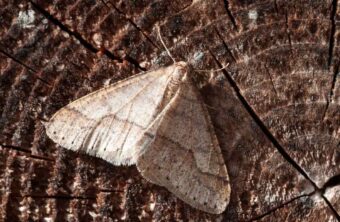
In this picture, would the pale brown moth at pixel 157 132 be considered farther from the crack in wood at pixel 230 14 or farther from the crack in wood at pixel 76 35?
the crack in wood at pixel 230 14

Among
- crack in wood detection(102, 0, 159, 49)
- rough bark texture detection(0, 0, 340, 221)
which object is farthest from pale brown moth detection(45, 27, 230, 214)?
crack in wood detection(102, 0, 159, 49)

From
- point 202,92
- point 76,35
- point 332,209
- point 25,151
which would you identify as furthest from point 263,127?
point 25,151

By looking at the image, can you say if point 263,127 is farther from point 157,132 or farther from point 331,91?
point 157,132

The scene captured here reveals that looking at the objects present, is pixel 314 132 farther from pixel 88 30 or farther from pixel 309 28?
pixel 88 30

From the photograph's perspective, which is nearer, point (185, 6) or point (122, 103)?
point (185, 6)

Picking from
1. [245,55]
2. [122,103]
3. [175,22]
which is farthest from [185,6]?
[122,103]

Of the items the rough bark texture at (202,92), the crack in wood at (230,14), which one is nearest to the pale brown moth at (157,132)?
the rough bark texture at (202,92)
